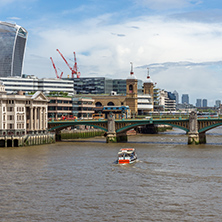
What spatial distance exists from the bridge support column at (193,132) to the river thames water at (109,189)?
3106 centimetres

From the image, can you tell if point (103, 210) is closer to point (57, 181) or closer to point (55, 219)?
point (55, 219)

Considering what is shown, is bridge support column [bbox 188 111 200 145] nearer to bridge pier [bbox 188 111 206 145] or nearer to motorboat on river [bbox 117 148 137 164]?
bridge pier [bbox 188 111 206 145]

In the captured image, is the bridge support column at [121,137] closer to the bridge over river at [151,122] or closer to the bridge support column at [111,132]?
the bridge over river at [151,122]

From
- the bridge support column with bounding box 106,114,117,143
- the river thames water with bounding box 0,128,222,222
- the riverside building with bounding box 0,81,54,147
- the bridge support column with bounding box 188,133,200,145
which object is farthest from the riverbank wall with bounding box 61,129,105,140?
the river thames water with bounding box 0,128,222,222

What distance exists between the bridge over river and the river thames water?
33337mm

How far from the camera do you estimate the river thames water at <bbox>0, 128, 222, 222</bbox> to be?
2013 inches

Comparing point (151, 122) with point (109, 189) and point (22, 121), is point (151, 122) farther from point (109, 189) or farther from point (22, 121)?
point (109, 189)

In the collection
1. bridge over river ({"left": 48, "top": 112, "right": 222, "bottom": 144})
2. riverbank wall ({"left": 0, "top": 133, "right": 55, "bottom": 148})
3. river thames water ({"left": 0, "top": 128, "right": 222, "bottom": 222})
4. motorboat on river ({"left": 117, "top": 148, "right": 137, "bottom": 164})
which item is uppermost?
bridge over river ({"left": 48, "top": 112, "right": 222, "bottom": 144})

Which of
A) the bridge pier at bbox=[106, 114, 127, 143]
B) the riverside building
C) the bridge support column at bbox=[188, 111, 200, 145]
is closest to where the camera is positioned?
the riverside building

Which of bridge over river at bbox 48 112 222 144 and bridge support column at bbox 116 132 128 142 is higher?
bridge over river at bbox 48 112 222 144

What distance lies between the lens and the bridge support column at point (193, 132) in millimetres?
130000

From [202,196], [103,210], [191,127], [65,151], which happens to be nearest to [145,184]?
[202,196]

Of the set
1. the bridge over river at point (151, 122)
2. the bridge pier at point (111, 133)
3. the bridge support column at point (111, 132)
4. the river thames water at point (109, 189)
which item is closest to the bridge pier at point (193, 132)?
the bridge over river at point (151, 122)

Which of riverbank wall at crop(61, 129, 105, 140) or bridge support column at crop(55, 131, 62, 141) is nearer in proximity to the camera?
bridge support column at crop(55, 131, 62, 141)
